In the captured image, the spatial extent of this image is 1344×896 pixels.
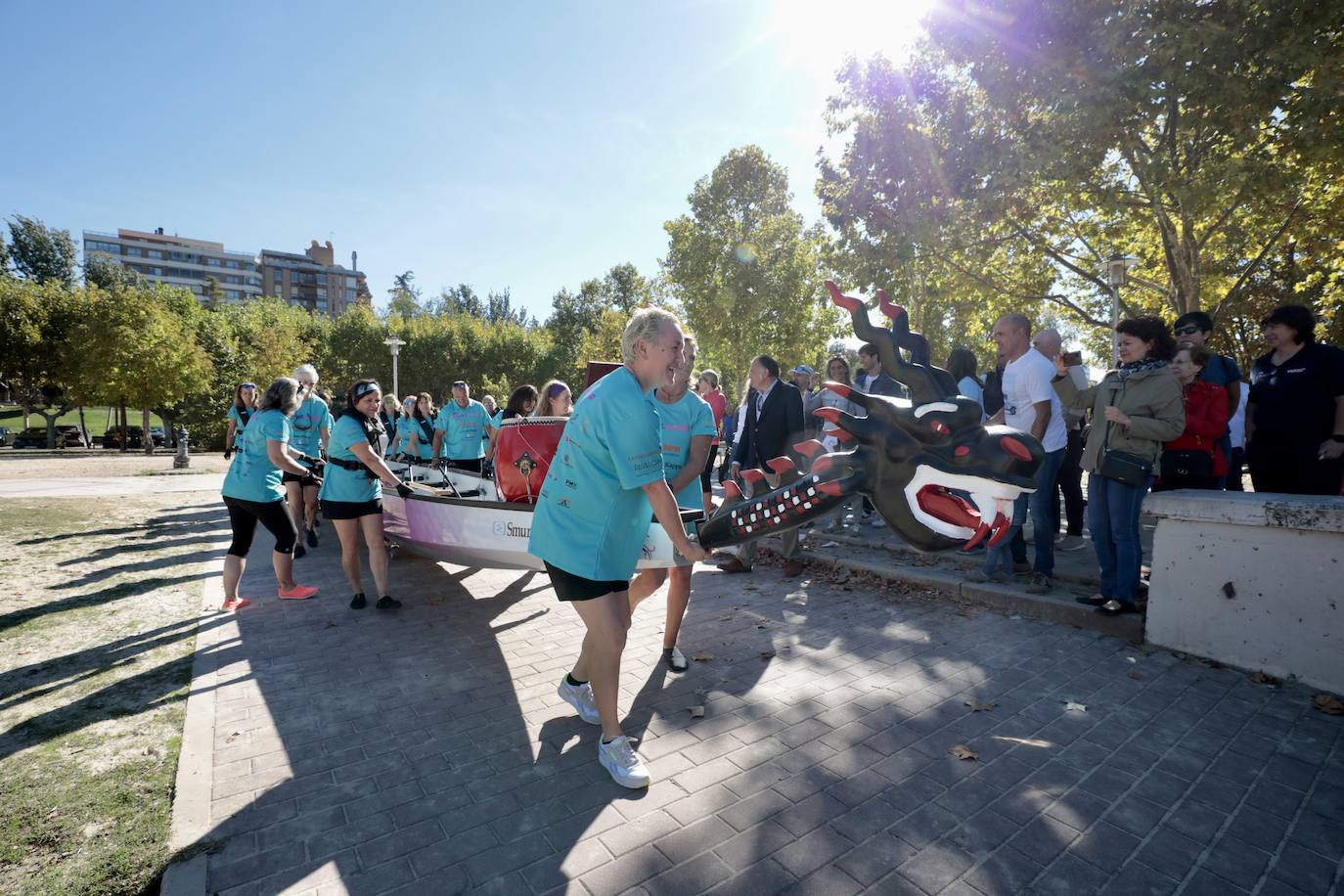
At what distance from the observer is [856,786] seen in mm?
2801

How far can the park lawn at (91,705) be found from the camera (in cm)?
238

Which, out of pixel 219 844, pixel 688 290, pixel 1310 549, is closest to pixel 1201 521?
pixel 1310 549

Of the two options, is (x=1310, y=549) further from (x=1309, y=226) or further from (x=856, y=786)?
(x=1309, y=226)

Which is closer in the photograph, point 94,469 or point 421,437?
point 421,437

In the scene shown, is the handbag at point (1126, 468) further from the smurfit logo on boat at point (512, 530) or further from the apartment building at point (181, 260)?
the apartment building at point (181, 260)

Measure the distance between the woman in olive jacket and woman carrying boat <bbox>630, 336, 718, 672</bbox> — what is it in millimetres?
2875

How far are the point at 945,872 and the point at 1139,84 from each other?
33.3 ft

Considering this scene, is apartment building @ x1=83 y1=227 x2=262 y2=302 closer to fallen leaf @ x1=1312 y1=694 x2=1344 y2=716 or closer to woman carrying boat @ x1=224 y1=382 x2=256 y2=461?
woman carrying boat @ x1=224 y1=382 x2=256 y2=461

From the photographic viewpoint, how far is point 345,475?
509 centimetres

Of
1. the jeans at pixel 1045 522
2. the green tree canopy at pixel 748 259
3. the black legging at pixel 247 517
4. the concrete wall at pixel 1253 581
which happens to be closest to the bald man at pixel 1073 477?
the jeans at pixel 1045 522

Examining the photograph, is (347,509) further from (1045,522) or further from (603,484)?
(1045,522)

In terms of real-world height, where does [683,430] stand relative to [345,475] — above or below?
above

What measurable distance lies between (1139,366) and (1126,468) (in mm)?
747

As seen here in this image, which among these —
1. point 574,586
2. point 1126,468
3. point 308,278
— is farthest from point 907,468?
point 308,278
